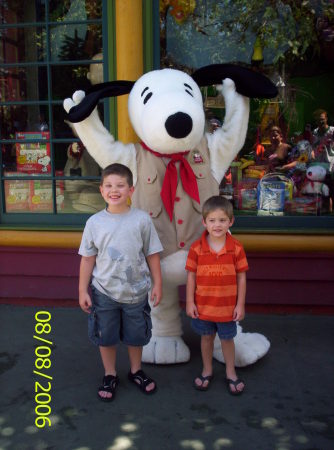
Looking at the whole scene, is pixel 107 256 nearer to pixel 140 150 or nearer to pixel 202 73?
pixel 140 150

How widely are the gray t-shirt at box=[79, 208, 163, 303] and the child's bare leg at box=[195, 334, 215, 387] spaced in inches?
19.6

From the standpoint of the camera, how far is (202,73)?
3205 millimetres

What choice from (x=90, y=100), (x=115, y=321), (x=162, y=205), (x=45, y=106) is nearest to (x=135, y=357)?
(x=115, y=321)

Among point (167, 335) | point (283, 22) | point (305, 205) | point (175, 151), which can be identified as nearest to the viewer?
point (175, 151)

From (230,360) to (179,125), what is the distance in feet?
4.61

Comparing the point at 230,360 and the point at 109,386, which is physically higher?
the point at 230,360

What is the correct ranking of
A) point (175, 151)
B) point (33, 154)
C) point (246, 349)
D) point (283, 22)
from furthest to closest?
point (33, 154) → point (283, 22) → point (246, 349) → point (175, 151)

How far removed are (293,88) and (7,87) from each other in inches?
97.1

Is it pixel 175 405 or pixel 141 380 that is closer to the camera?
pixel 175 405

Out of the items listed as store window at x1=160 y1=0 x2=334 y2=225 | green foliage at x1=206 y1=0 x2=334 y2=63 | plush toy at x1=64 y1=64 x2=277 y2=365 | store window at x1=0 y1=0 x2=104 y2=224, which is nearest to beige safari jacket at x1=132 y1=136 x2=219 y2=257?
plush toy at x1=64 y1=64 x2=277 y2=365

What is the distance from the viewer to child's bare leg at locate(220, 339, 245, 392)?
9.77 feet

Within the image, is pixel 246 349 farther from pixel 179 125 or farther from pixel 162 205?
pixel 179 125

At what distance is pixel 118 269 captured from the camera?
278 cm

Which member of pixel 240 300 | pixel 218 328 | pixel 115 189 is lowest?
pixel 218 328
